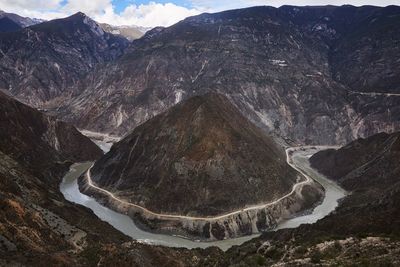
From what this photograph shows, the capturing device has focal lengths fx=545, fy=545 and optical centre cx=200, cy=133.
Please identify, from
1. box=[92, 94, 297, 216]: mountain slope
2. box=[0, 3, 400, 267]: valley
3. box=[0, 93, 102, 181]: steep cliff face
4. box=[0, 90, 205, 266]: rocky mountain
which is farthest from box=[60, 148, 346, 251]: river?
box=[0, 90, 205, 266]: rocky mountain

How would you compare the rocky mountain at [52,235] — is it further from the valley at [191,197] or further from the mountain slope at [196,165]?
the mountain slope at [196,165]

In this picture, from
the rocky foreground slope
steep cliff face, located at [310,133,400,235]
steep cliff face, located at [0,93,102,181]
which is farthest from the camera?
steep cliff face, located at [0,93,102,181]

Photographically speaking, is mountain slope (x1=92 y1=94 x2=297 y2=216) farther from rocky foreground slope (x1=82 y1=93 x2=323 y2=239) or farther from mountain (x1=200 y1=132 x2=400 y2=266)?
mountain (x1=200 y1=132 x2=400 y2=266)

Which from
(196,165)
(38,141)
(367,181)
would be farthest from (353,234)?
(38,141)

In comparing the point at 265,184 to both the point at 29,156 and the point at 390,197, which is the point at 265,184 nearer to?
the point at 390,197

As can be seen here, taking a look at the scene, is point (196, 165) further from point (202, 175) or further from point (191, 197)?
point (191, 197)

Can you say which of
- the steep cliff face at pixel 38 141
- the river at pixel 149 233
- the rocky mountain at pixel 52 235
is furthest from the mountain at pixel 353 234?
the steep cliff face at pixel 38 141
